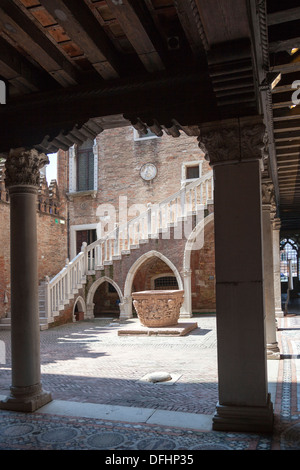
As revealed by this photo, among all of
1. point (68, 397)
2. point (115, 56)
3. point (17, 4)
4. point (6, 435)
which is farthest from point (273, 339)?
point (17, 4)

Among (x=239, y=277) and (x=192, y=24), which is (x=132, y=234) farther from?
(x=192, y=24)

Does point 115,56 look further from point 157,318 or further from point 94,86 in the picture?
point 157,318

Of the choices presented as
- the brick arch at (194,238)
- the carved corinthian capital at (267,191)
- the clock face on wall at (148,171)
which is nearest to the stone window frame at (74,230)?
the clock face on wall at (148,171)

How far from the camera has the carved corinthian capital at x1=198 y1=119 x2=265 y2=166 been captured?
4.17 meters

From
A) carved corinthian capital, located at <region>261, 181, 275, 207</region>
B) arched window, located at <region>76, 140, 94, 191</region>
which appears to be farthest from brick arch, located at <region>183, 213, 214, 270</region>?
carved corinthian capital, located at <region>261, 181, 275, 207</region>

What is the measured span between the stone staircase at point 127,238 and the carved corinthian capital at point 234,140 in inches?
435

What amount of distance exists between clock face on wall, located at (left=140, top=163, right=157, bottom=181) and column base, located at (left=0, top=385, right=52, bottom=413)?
14532 millimetres

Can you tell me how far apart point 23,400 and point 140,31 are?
4.09 meters

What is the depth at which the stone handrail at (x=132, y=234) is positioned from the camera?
15305mm

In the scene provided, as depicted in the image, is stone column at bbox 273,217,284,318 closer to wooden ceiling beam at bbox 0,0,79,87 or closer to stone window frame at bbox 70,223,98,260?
stone window frame at bbox 70,223,98,260

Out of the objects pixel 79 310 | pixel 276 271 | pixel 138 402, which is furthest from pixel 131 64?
pixel 79 310

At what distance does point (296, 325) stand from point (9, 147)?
994 cm

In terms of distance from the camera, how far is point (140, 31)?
363 centimetres

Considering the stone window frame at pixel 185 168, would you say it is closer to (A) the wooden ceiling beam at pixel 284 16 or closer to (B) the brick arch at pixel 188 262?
(B) the brick arch at pixel 188 262
